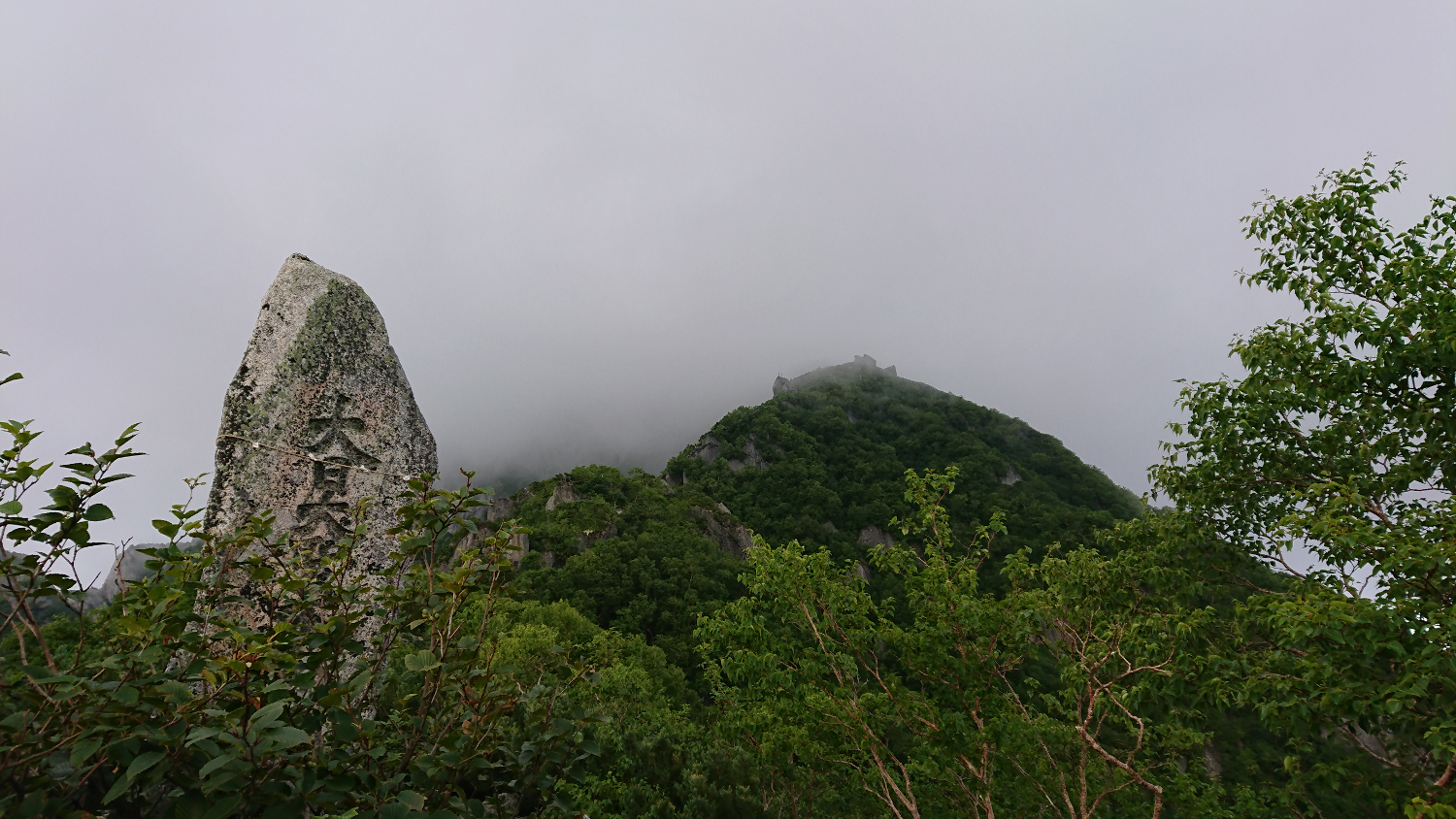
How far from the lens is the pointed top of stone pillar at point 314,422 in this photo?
3.53 meters

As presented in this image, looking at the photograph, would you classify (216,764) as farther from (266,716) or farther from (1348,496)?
(1348,496)

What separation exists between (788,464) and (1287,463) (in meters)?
58.6

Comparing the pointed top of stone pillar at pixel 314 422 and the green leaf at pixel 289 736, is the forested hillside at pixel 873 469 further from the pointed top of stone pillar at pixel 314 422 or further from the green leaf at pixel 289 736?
the green leaf at pixel 289 736

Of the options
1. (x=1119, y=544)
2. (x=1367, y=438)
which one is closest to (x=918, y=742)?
(x=1119, y=544)

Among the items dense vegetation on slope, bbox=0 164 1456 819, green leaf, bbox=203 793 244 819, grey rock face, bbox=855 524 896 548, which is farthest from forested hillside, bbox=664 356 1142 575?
green leaf, bbox=203 793 244 819

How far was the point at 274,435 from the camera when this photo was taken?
3.59 m

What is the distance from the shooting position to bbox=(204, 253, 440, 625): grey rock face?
11.6 ft

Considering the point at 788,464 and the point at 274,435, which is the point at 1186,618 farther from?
the point at 788,464

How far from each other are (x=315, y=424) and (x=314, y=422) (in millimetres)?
14

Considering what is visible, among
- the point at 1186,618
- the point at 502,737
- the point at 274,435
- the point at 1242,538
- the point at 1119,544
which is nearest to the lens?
the point at 502,737

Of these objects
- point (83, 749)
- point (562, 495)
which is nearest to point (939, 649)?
point (83, 749)

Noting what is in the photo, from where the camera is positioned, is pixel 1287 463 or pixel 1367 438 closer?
pixel 1367 438

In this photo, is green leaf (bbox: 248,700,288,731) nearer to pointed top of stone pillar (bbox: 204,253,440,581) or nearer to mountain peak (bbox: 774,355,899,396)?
pointed top of stone pillar (bbox: 204,253,440,581)

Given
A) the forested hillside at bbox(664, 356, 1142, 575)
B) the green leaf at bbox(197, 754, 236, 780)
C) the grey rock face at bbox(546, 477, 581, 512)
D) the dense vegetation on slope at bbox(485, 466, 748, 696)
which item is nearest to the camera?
the green leaf at bbox(197, 754, 236, 780)
